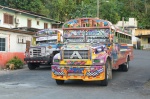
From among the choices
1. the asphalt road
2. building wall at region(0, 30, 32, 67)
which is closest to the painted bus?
building wall at region(0, 30, 32, 67)

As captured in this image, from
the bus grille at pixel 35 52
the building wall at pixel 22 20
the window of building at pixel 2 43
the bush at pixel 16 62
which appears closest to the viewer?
the bus grille at pixel 35 52

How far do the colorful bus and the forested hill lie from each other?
32.3m

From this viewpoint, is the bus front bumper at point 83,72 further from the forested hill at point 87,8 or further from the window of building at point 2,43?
the forested hill at point 87,8

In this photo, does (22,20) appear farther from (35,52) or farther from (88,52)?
(88,52)

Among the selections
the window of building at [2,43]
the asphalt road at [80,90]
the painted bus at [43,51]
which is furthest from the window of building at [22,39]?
the asphalt road at [80,90]

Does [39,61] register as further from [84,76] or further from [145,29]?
[145,29]

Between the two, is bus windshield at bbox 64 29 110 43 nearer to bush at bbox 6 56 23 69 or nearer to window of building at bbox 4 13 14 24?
bush at bbox 6 56 23 69

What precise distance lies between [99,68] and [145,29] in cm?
5518

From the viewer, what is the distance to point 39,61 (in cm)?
1955

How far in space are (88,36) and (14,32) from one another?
453 inches

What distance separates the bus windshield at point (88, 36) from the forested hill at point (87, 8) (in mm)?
32275

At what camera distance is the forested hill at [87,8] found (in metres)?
45.5

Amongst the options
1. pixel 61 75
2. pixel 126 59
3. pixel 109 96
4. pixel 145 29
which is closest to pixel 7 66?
pixel 126 59

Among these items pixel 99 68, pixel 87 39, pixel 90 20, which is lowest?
pixel 99 68
